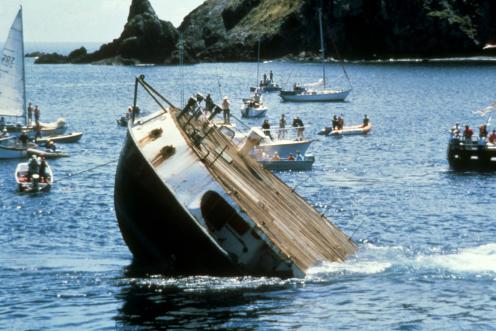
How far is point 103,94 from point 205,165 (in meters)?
145

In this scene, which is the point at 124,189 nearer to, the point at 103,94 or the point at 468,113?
the point at 468,113

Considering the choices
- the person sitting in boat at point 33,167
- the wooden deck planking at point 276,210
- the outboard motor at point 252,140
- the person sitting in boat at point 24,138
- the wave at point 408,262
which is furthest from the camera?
the person sitting in boat at point 24,138

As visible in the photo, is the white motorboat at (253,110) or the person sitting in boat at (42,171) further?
the white motorboat at (253,110)

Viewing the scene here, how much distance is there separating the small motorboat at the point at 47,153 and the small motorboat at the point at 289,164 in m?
18.2

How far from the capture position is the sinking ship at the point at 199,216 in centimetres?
3309

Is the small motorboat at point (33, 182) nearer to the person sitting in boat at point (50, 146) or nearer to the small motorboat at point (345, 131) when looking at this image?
the person sitting in boat at point (50, 146)

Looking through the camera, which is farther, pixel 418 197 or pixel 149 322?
pixel 418 197

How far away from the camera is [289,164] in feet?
232

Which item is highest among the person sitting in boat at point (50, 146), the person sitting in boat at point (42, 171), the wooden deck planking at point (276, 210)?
the wooden deck planking at point (276, 210)

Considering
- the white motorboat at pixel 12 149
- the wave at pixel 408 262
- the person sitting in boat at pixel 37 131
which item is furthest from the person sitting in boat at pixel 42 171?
the wave at pixel 408 262

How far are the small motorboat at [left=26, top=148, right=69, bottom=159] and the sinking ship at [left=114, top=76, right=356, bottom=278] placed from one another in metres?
38.9

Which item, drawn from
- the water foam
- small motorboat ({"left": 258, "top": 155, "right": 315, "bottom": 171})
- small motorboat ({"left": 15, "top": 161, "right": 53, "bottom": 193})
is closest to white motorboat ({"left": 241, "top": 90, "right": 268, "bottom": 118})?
small motorboat ({"left": 258, "top": 155, "right": 315, "bottom": 171})

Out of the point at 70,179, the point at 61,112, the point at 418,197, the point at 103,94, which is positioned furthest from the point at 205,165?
→ the point at 103,94

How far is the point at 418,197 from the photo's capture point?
60281mm
